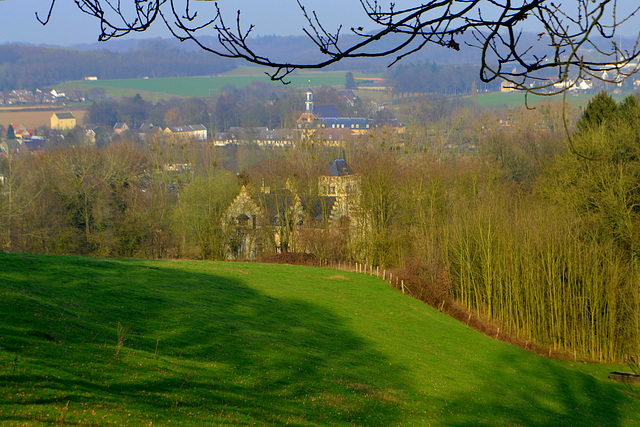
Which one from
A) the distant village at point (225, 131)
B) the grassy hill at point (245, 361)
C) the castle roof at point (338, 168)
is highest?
the distant village at point (225, 131)

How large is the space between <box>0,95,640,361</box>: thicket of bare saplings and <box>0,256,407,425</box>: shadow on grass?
479 inches

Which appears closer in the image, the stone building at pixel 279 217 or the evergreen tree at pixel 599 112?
the evergreen tree at pixel 599 112

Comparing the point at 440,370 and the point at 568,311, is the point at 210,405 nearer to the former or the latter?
the point at 440,370

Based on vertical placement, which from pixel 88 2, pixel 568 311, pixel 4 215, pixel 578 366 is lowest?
pixel 578 366

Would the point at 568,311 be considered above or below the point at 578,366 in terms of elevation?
above

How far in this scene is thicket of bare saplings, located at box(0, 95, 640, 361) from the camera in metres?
26.6

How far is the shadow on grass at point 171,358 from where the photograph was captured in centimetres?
879

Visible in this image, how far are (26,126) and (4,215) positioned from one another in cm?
12265

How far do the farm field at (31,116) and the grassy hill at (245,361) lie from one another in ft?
451

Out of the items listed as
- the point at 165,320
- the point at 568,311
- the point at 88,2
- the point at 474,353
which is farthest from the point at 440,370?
the point at 88,2

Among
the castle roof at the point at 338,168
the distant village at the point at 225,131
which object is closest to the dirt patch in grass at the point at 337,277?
the castle roof at the point at 338,168

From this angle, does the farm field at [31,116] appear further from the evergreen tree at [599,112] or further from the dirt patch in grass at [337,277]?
the evergreen tree at [599,112]

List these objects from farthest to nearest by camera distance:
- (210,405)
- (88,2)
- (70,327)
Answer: (70,327) < (210,405) < (88,2)

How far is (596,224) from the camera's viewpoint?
28.3m
